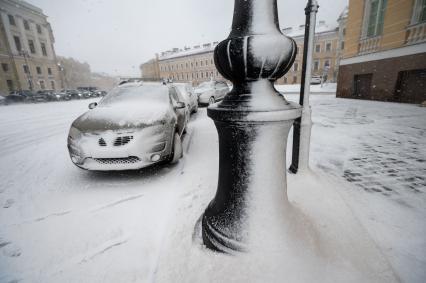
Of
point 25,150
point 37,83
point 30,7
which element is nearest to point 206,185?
point 25,150

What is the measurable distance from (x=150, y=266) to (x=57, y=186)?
93.8 inches

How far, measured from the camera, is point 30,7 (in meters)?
38.3

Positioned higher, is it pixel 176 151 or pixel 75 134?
pixel 75 134

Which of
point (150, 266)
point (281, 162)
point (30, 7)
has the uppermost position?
point (30, 7)

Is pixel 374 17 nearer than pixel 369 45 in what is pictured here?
Yes

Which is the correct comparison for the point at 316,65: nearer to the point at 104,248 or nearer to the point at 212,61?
the point at 212,61

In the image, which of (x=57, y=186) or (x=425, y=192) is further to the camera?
(x=57, y=186)

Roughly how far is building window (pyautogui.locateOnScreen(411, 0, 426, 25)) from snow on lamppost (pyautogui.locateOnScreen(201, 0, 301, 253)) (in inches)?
430

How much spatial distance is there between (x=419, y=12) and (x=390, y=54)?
1.59 m

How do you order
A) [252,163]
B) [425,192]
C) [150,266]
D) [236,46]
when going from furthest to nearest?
[425,192], [150,266], [252,163], [236,46]

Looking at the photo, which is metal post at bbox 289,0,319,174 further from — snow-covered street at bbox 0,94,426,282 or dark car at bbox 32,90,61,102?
dark car at bbox 32,90,61,102

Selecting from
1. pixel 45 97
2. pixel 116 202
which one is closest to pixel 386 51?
pixel 116 202

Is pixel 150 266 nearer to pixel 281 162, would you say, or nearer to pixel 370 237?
pixel 281 162

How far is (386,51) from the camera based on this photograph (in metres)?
9.51
